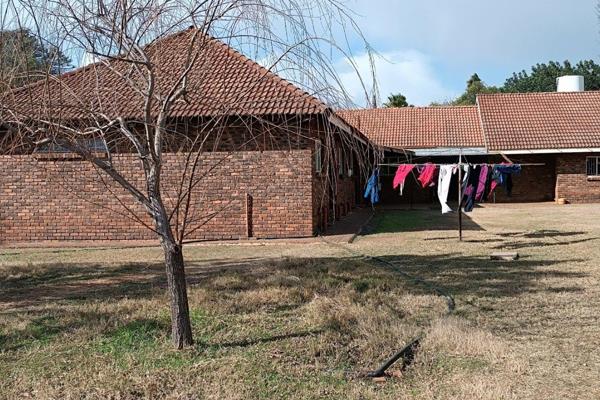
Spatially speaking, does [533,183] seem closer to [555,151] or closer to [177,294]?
[555,151]

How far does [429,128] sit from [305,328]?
26644mm

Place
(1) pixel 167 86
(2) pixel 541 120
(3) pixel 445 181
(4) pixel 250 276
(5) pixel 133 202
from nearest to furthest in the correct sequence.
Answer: (1) pixel 167 86 < (4) pixel 250 276 < (5) pixel 133 202 < (3) pixel 445 181 < (2) pixel 541 120

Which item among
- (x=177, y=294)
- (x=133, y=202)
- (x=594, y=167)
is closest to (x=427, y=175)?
(x=133, y=202)

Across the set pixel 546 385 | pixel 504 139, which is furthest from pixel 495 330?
pixel 504 139

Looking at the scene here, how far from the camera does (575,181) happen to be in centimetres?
2758

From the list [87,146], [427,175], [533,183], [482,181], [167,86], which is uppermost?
[167,86]

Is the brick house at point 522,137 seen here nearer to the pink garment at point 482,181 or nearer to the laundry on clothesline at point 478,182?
the laundry on clothesline at point 478,182

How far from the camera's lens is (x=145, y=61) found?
4859 mm

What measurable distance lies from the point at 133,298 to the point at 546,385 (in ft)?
16.1

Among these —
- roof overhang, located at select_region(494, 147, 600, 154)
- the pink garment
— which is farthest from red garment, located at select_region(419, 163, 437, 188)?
roof overhang, located at select_region(494, 147, 600, 154)

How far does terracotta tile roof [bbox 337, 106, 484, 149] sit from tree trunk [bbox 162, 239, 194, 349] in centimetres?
2368

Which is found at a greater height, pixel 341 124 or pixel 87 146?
pixel 341 124

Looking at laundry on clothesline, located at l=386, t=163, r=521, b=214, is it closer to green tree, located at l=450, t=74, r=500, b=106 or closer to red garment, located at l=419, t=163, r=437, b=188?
red garment, located at l=419, t=163, r=437, b=188

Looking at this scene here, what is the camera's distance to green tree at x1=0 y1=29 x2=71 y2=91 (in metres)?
4.79
